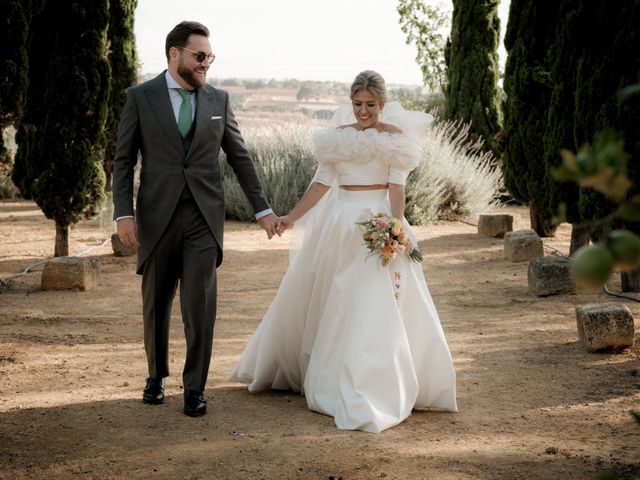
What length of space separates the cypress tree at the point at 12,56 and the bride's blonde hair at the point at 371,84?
15.3 feet

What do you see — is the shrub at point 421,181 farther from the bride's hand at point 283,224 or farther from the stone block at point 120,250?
the bride's hand at point 283,224

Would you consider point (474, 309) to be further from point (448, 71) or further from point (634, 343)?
point (448, 71)

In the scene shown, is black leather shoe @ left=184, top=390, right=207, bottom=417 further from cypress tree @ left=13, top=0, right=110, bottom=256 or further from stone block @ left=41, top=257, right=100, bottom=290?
cypress tree @ left=13, top=0, right=110, bottom=256

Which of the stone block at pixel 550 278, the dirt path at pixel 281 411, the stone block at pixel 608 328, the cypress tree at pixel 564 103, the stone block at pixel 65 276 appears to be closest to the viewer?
the dirt path at pixel 281 411

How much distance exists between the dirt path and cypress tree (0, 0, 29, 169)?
197 centimetres

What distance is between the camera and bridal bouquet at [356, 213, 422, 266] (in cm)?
474

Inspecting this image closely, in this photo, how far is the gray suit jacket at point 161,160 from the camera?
4723mm

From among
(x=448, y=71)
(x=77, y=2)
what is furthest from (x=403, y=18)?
(x=77, y=2)

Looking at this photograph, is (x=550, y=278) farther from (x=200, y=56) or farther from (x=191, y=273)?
(x=200, y=56)

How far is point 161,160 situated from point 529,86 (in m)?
8.20

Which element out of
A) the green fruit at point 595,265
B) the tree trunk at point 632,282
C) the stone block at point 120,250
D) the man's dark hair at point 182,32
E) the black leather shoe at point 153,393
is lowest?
the stone block at point 120,250

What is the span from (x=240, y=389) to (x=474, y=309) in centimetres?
336

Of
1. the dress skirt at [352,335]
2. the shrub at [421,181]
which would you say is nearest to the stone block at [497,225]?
the shrub at [421,181]

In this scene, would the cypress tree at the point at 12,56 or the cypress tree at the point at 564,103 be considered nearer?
the cypress tree at the point at 564,103
